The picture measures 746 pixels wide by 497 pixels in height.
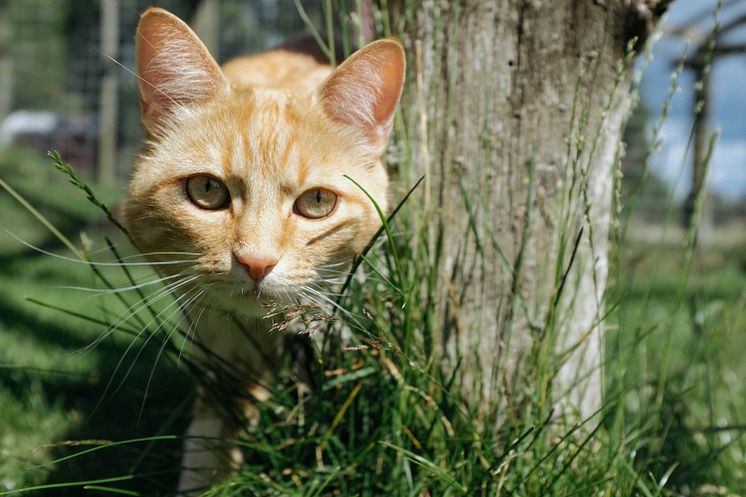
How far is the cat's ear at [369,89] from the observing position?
120 cm

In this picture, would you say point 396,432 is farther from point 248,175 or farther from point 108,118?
point 108,118

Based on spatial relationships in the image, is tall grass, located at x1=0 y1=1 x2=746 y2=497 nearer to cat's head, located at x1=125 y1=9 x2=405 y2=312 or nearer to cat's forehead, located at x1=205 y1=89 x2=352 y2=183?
cat's head, located at x1=125 y1=9 x2=405 y2=312

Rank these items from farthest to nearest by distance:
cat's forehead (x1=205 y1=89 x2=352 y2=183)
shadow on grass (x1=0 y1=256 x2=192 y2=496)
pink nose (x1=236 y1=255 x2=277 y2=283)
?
1. shadow on grass (x1=0 y1=256 x2=192 y2=496)
2. cat's forehead (x1=205 y1=89 x2=352 y2=183)
3. pink nose (x1=236 y1=255 x2=277 y2=283)

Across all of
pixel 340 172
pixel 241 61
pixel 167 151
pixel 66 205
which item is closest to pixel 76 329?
pixel 241 61

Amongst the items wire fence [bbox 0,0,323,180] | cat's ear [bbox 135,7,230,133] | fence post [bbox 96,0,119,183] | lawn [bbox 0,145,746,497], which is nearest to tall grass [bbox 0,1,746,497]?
lawn [bbox 0,145,746,497]

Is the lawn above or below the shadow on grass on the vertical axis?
above

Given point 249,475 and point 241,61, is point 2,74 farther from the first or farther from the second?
point 249,475

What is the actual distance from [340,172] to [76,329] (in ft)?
6.24

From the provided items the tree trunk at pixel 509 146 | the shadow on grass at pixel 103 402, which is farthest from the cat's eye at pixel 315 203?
the shadow on grass at pixel 103 402

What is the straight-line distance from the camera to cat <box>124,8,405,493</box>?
3.71 feet

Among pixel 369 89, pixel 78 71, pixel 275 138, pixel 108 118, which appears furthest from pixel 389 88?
pixel 78 71

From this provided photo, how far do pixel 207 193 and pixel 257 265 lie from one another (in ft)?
0.71

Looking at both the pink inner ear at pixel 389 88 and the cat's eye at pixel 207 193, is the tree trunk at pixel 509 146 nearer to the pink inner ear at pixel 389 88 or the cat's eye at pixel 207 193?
the pink inner ear at pixel 389 88

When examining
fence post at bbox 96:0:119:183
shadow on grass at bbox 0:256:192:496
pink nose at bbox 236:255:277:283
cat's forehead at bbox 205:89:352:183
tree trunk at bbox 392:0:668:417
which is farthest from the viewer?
fence post at bbox 96:0:119:183
